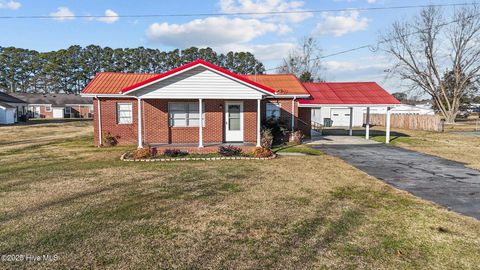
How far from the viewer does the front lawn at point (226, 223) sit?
4148mm

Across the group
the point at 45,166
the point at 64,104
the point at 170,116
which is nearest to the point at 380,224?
the point at 45,166

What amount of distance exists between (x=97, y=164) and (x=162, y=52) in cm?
8119

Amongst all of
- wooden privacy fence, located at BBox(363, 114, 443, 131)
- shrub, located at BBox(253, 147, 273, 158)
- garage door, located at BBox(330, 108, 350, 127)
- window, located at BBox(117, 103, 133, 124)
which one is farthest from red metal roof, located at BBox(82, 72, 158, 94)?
wooden privacy fence, located at BBox(363, 114, 443, 131)

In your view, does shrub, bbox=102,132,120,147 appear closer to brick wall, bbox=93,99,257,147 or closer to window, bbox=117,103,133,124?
window, bbox=117,103,133,124

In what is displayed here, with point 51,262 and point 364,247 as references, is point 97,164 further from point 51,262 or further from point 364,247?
point 364,247

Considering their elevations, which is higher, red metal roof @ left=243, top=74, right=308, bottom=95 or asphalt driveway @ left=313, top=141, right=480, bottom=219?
red metal roof @ left=243, top=74, right=308, bottom=95

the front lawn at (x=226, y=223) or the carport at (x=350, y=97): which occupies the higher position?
the carport at (x=350, y=97)

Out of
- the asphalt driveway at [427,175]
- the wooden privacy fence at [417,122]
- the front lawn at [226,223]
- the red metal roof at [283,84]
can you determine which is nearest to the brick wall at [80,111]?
the red metal roof at [283,84]

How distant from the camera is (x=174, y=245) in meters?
4.54

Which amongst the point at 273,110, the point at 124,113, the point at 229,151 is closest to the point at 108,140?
the point at 124,113

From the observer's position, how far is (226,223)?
5422mm

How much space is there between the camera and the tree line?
81.2 metres

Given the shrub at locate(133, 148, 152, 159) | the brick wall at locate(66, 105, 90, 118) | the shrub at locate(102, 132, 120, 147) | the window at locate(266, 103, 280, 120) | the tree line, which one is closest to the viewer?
the shrub at locate(133, 148, 152, 159)

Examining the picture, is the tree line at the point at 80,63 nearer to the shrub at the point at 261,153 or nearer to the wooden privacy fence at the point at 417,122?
the wooden privacy fence at the point at 417,122
